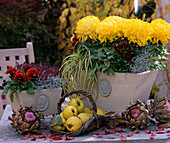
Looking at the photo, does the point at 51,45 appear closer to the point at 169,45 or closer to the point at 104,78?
the point at 169,45

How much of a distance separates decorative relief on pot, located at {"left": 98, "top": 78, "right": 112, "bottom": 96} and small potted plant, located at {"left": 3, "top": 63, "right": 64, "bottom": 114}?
7.9 inches

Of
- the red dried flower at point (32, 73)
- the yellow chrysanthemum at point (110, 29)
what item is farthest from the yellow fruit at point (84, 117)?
the yellow chrysanthemum at point (110, 29)

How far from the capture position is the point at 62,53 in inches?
117

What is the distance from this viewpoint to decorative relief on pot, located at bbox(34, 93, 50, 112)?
1111 mm

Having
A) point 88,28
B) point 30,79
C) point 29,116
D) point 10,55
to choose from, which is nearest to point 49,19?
point 10,55

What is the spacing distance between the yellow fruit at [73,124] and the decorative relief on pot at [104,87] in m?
0.27

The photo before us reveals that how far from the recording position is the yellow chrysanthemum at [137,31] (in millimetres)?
1090

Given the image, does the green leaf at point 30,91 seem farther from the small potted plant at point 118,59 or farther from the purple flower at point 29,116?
the small potted plant at point 118,59

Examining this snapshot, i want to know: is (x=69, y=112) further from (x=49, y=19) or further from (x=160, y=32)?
(x=49, y=19)

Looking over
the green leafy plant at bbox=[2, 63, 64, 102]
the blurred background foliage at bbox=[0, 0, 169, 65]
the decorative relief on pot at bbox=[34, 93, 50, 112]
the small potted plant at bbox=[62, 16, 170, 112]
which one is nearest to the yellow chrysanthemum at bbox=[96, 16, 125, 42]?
the small potted plant at bbox=[62, 16, 170, 112]

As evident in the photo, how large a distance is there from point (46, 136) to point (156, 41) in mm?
→ 708

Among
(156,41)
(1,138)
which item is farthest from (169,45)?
(1,138)

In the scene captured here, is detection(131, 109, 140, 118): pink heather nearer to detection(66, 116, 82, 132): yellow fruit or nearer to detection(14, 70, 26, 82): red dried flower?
detection(66, 116, 82, 132): yellow fruit

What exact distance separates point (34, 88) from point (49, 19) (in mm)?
1944
